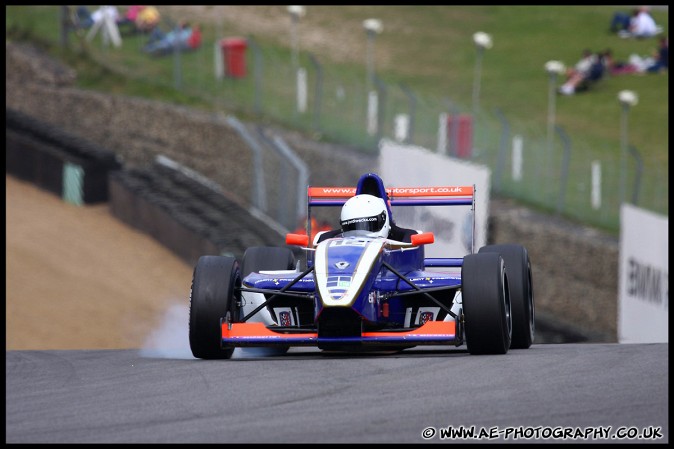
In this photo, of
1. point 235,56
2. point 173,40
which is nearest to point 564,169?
point 235,56

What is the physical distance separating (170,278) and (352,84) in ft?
18.8

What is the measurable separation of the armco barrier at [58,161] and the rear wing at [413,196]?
18.0 m

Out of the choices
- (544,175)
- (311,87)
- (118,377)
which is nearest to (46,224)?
(311,87)

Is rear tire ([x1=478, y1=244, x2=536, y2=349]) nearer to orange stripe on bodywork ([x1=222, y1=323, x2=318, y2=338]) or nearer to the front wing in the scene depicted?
the front wing

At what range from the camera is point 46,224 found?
29609 mm

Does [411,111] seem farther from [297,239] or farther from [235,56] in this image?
[297,239]

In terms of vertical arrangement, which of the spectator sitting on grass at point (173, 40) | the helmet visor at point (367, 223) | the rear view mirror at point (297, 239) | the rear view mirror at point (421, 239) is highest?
the spectator sitting on grass at point (173, 40)

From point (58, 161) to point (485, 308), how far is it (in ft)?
71.0

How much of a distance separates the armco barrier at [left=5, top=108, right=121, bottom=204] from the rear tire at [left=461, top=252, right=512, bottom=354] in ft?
68.5

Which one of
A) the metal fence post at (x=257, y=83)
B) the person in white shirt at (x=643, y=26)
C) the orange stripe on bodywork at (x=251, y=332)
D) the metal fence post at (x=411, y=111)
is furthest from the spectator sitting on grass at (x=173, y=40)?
the orange stripe on bodywork at (x=251, y=332)

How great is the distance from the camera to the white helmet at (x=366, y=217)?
11.9m

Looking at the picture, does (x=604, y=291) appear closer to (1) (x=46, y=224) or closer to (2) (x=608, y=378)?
(1) (x=46, y=224)

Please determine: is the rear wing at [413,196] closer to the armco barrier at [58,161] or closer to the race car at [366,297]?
the race car at [366,297]

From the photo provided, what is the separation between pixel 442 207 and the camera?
22.8 m
